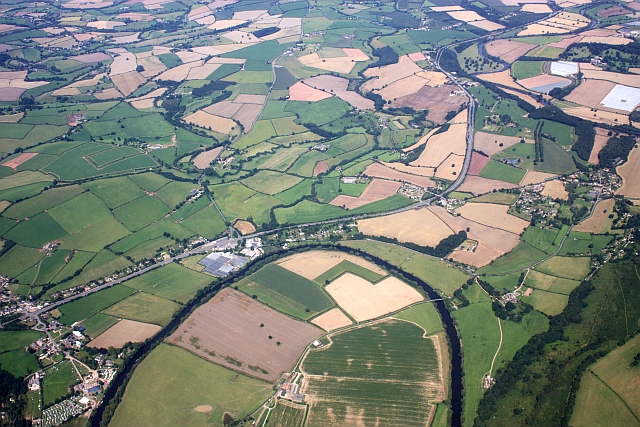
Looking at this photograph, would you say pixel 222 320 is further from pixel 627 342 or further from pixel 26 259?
pixel 627 342

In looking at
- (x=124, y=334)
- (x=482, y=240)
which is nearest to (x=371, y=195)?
(x=482, y=240)

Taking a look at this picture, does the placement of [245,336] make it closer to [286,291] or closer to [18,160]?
[286,291]

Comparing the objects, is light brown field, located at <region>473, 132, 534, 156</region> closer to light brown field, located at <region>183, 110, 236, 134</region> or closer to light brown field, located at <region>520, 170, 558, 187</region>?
light brown field, located at <region>520, 170, 558, 187</region>

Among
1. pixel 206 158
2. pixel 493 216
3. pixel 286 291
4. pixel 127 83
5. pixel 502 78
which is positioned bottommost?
pixel 127 83

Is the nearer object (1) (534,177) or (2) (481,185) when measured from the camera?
(2) (481,185)

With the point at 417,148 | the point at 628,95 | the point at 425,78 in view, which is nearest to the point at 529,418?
the point at 417,148

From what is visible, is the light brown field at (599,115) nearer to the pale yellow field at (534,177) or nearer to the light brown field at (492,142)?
the light brown field at (492,142)

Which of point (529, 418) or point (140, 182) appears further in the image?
point (140, 182)
